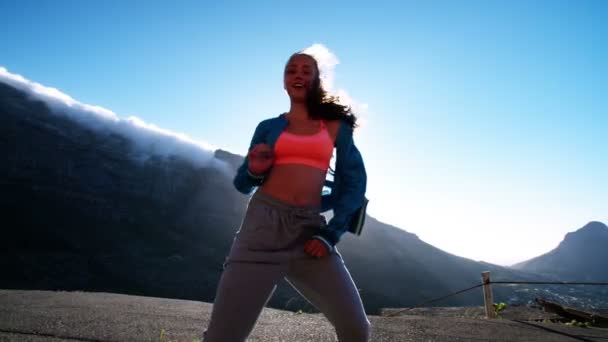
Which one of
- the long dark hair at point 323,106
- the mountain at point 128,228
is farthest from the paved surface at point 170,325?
the mountain at point 128,228

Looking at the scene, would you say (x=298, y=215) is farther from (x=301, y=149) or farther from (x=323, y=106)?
(x=323, y=106)

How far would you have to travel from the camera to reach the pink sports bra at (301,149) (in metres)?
2.10

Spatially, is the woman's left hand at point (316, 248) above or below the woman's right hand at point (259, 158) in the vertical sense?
below

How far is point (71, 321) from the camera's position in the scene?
5277 millimetres

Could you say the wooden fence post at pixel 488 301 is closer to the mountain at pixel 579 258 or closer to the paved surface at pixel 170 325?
the paved surface at pixel 170 325

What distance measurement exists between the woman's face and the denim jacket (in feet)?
0.51

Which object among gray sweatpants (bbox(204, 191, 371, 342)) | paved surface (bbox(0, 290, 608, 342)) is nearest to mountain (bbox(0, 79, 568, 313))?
paved surface (bbox(0, 290, 608, 342))

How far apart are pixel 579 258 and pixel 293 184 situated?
466ft

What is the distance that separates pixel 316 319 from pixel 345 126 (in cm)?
523

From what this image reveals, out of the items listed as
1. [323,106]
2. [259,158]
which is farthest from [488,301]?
[259,158]

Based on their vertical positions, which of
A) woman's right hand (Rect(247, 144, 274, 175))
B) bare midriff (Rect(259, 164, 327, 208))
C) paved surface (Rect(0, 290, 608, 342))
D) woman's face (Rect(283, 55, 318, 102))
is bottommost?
paved surface (Rect(0, 290, 608, 342))

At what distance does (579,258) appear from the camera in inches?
4577

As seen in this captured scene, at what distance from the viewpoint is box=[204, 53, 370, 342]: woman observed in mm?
1755

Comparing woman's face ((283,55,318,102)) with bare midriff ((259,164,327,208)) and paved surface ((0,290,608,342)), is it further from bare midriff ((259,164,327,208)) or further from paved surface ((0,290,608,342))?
paved surface ((0,290,608,342))
